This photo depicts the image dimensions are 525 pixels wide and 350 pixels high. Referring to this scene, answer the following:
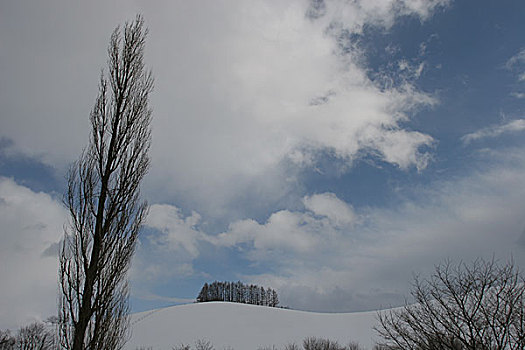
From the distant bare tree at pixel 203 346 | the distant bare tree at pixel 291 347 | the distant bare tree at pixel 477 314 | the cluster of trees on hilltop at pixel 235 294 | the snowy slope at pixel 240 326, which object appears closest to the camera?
the distant bare tree at pixel 477 314

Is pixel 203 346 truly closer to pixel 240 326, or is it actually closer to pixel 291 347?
pixel 291 347

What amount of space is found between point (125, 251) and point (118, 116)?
2.86 m

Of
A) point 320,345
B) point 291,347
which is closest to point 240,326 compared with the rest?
point 291,347

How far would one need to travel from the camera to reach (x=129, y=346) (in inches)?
1937

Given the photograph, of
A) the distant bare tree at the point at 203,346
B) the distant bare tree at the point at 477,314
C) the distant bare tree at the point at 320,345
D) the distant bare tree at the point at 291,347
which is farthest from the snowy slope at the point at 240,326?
the distant bare tree at the point at 477,314

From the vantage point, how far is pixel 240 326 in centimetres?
5738

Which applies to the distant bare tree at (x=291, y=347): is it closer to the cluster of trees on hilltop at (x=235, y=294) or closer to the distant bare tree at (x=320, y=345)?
the distant bare tree at (x=320, y=345)

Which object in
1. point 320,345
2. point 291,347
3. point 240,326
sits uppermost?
point 240,326

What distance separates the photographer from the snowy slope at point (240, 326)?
166 ft

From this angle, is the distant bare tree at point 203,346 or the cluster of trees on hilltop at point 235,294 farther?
the cluster of trees on hilltop at point 235,294

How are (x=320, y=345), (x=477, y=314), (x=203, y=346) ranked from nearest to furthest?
(x=477, y=314), (x=320, y=345), (x=203, y=346)

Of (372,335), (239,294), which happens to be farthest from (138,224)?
(239,294)

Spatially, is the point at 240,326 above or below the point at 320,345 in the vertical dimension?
above

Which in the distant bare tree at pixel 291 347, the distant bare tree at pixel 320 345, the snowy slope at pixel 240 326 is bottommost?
the distant bare tree at pixel 291 347
